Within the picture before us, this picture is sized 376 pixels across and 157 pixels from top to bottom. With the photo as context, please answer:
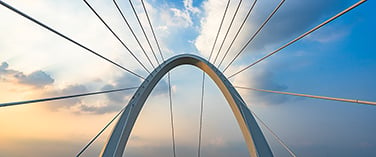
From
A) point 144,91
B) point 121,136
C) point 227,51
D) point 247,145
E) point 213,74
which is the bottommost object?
point 247,145

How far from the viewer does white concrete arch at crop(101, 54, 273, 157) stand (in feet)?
27.7

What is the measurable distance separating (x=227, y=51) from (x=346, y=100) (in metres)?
7.78

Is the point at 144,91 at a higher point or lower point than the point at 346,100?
higher

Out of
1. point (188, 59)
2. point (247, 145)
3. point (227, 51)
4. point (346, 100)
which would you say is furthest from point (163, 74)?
point (346, 100)

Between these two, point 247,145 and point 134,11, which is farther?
point 247,145

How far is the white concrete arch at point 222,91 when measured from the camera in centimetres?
843

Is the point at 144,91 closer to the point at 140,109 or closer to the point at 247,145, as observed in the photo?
the point at 140,109

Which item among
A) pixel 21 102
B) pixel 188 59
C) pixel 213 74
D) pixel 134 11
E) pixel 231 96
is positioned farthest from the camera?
pixel 188 59

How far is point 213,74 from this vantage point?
11422mm

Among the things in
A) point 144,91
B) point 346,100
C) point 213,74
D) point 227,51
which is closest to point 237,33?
point 227,51

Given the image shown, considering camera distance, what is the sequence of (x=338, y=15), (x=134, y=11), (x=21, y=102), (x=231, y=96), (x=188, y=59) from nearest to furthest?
1. (x=21, y=102)
2. (x=338, y=15)
3. (x=134, y=11)
4. (x=231, y=96)
5. (x=188, y=59)

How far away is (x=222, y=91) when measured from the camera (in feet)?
37.0

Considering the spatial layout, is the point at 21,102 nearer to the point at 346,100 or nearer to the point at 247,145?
the point at 346,100

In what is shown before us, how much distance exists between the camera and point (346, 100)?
Answer: 3.09 meters
